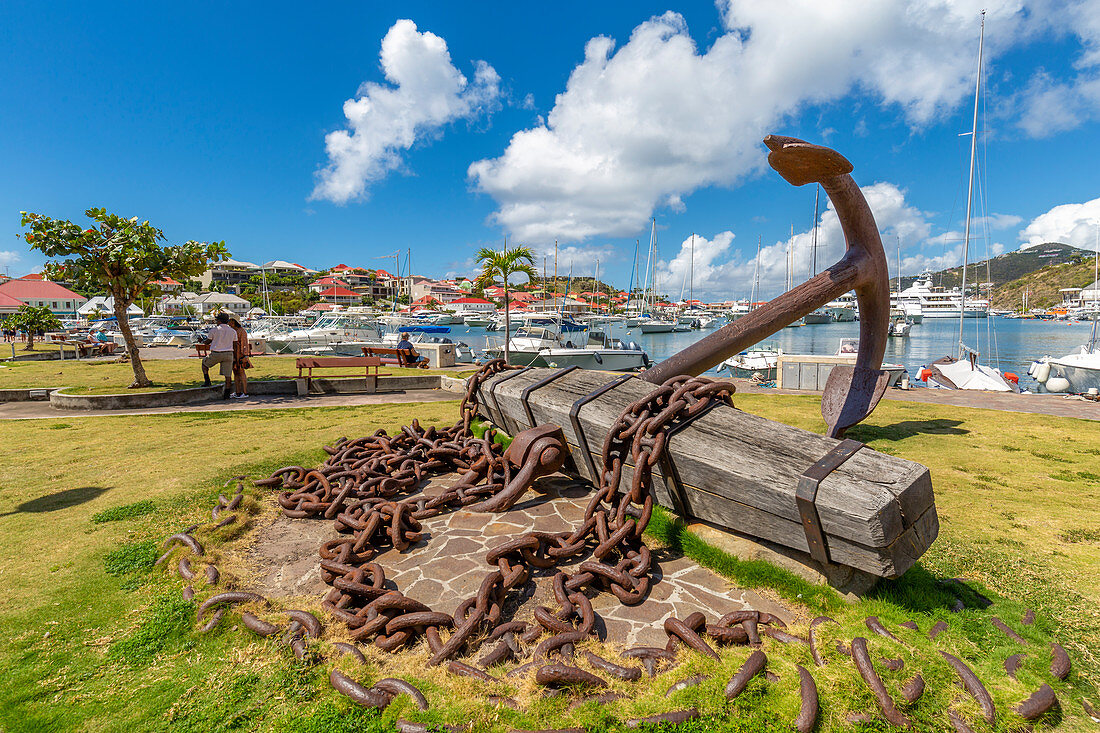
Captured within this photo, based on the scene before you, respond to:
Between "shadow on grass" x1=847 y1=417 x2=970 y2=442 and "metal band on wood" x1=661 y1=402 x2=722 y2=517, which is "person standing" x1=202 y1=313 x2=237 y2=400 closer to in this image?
"metal band on wood" x1=661 y1=402 x2=722 y2=517

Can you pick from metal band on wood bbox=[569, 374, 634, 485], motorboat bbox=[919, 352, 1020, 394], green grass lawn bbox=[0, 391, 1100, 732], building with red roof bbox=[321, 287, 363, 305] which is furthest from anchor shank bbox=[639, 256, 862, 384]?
building with red roof bbox=[321, 287, 363, 305]

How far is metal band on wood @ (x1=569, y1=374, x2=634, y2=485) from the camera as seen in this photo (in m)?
4.09

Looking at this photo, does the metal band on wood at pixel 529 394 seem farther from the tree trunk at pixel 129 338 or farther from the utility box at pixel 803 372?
the utility box at pixel 803 372

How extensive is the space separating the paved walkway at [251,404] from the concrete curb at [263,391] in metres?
0.17

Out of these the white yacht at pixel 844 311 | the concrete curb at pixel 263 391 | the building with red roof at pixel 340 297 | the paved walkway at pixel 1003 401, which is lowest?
the paved walkway at pixel 1003 401

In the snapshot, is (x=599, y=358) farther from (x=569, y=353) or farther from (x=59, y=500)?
(x=59, y=500)

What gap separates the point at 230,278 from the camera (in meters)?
118

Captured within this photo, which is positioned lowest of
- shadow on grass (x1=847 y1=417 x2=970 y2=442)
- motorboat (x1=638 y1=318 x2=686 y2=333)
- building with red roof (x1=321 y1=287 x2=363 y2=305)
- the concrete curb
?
shadow on grass (x1=847 y1=417 x2=970 y2=442)

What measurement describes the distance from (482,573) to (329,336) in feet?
87.0

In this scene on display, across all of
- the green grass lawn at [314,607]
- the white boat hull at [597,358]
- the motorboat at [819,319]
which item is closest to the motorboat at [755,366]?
the white boat hull at [597,358]

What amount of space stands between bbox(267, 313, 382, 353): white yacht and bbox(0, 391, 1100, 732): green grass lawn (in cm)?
2177

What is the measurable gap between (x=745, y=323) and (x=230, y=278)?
138 meters

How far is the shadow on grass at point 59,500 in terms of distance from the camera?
14.4ft

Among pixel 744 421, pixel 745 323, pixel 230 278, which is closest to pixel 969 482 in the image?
pixel 745 323
